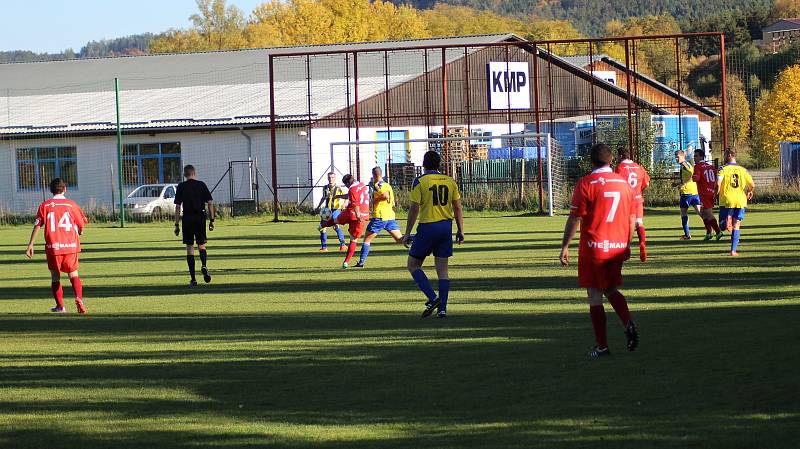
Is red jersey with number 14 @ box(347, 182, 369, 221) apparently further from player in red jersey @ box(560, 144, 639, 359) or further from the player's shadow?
player in red jersey @ box(560, 144, 639, 359)

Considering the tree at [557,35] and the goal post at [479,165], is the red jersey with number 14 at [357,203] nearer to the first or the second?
the goal post at [479,165]

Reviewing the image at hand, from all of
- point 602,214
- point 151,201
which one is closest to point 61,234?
point 602,214

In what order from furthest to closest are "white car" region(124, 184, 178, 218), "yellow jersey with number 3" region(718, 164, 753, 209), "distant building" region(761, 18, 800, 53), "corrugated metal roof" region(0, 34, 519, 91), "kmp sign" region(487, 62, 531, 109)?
"distant building" region(761, 18, 800, 53) → "corrugated metal roof" region(0, 34, 519, 91) → "white car" region(124, 184, 178, 218) → "kmp sign" region(487, 62, 531, 109) → "yellow jersey with number 3" region(718, 164, 753, 209)

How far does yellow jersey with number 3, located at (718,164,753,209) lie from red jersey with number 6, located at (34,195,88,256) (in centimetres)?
1169

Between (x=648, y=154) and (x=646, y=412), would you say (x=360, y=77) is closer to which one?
(x=648, y=154)

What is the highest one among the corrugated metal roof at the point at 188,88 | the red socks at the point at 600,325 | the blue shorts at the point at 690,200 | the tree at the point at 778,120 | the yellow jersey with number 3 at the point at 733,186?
the corrugated metal roof at the point at 188,88

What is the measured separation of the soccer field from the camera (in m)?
8.06

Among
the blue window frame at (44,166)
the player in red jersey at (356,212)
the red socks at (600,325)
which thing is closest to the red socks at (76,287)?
the player in red jersey at (356,212)

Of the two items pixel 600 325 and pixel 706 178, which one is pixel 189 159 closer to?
pixel 706 178

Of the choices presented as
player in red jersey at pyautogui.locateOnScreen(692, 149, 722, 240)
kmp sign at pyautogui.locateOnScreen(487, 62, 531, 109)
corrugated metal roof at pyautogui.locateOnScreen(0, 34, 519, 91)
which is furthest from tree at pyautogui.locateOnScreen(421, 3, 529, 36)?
player in red jersey at pyautogui.locateOnScreen(692, 149, 722, 240)

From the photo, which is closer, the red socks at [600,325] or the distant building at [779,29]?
the red socks at [600,325]

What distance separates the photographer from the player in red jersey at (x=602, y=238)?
10672mm

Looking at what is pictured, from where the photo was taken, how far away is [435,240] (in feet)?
46.5

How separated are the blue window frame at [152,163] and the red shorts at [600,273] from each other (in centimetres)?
4300
